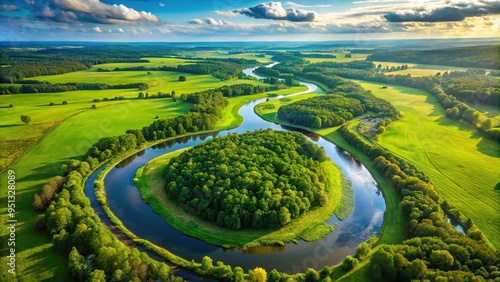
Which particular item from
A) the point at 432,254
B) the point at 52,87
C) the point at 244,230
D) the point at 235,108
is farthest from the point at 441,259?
the point at 52,87

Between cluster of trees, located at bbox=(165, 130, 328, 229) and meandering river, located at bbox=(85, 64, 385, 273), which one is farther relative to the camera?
cluster of trees, located at bbox=(165, 130, 328, 229)

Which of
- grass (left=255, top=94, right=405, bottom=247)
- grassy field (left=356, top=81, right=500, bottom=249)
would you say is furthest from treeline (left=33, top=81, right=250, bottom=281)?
grassy field (left=356, top=81, right=500, bottom=249)

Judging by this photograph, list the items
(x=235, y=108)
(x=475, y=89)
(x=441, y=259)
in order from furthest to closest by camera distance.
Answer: (x=235, y=108), (x=475, y=89), (x=441, y=259)

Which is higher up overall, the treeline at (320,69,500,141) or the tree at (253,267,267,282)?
the treeline at (320,69,500,141)

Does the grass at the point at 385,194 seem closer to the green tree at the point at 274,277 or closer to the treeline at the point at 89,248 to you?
the green tree at the point at 274,277

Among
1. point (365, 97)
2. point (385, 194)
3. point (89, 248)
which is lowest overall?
point (385, 194)

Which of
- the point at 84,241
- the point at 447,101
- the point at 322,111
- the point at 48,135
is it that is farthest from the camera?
the point at 447,101

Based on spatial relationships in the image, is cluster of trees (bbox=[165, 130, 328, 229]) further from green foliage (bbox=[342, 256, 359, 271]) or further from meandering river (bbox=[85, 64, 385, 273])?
green foliage (bbox=[342, 256, 359, 271])

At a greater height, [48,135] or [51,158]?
[48,135]

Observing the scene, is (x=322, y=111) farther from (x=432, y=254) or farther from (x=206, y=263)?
(x=206, y=263)
